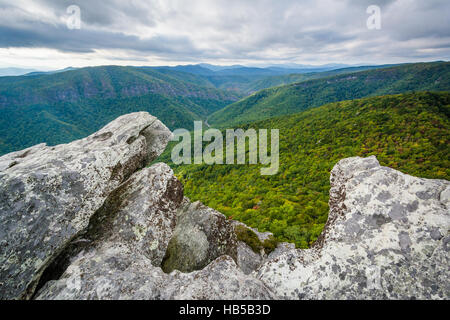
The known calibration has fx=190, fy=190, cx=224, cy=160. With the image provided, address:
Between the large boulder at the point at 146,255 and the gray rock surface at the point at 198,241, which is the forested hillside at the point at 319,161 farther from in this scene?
the large boulder at the point at 146,255

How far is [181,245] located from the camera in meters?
10.4

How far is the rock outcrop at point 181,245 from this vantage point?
235 inches

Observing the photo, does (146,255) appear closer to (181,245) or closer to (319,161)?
(181,245)

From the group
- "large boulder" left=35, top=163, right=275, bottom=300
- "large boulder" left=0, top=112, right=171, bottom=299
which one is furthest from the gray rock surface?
"large boulder" left=0, top=112, right=171, bottom=299

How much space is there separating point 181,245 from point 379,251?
8.73 m

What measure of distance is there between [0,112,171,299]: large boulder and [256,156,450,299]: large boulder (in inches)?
317

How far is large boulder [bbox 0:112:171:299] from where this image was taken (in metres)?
6.50

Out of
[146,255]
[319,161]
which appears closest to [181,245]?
[146,255]

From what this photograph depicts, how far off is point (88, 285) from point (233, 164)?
8017cm

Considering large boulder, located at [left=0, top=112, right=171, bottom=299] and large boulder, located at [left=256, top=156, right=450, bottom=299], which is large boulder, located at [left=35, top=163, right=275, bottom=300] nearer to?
large boulder, located at [left=0, top=112, right=171, bottom=299]

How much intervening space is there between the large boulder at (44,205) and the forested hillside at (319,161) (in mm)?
17217

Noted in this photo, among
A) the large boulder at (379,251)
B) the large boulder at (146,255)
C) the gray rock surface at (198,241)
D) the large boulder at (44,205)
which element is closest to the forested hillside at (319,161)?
the gray rock surface at (198,241)

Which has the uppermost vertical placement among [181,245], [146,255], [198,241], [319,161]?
[146,255]
